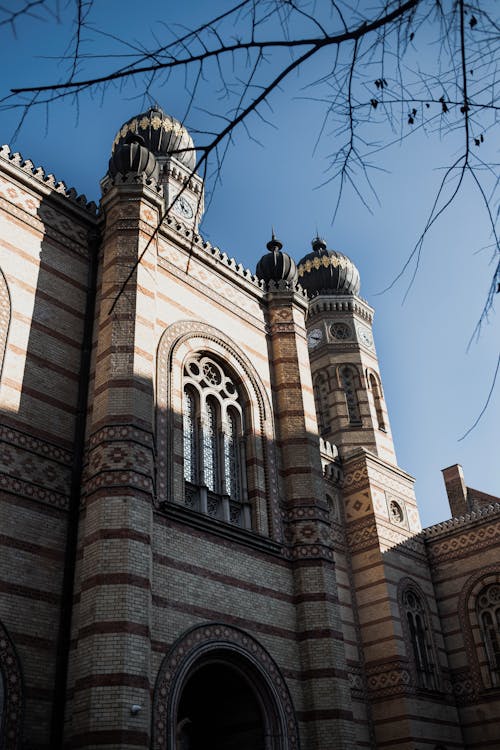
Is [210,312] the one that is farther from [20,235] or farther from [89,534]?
[89,534]

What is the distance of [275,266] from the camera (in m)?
16.7

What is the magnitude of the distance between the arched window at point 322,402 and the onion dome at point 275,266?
9600mm

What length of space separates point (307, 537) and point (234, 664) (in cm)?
282

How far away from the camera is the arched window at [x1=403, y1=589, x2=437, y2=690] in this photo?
18.1m

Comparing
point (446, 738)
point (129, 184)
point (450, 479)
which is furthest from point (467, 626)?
point (129, 184)

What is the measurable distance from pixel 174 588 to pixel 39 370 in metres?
4.01

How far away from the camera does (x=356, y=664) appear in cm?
1756

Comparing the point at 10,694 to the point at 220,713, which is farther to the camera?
A: the point at 220,713

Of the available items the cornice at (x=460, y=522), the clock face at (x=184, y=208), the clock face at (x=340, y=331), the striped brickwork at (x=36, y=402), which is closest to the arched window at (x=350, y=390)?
the clock face at (x=340, y=331)

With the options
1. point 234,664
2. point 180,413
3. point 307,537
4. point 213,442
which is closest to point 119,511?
point 180,413

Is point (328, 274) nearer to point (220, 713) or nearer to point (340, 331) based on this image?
point (340, 331)

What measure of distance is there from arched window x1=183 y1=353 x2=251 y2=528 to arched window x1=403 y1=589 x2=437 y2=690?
8006 millimetres

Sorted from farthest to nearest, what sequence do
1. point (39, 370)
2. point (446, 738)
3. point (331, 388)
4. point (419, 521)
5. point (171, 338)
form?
point (331, 388) < point (419, 521) < point (446, 738) < point (171, 338) < point (39, 370)

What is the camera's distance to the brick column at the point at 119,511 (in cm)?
886
